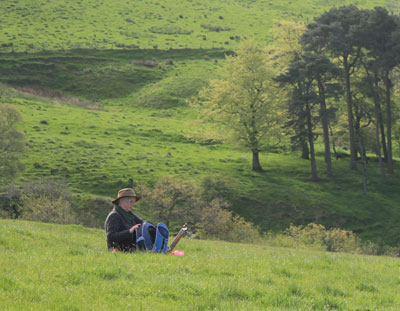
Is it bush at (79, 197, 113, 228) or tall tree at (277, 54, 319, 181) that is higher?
tall tree at (277, 54, 319, 181)

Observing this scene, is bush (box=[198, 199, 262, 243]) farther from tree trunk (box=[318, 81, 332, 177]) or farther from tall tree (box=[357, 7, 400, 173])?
tall tree (box=[357, 7, 400, 173])

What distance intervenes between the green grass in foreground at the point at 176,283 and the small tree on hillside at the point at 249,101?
48.3 m

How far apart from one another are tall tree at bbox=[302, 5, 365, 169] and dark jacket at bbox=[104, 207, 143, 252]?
49.3 metres

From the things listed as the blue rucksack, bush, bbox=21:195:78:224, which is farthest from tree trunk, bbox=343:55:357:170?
the blue rucksack

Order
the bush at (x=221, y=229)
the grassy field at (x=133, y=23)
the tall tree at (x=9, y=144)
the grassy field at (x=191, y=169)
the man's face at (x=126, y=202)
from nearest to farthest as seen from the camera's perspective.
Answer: the man's face at (x=126, y=202), the bush at (x=221, y=229), the tall tree at (x=9, y=144), the grassy field at (x=191, y=169), the grassy field at (x=133, y=23)

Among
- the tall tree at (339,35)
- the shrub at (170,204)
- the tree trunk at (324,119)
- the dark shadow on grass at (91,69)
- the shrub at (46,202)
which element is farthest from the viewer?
the dark shadow on grass at (91,69)

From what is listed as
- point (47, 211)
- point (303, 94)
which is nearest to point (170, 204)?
point (47, 211)

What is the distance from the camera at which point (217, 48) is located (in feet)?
392

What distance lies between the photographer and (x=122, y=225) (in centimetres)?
1289

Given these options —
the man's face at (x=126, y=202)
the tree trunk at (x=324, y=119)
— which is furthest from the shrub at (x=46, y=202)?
the tree trunk at (x=324, y=119)

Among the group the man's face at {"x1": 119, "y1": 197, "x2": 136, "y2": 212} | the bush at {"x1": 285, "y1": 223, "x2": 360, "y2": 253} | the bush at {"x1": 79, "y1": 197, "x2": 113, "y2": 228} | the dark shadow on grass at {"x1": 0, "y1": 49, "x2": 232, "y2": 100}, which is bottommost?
the bush at {"x1": 285, "y1": 223, "x2": 360, "y2": 253}

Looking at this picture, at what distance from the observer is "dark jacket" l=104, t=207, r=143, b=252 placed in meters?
12.8

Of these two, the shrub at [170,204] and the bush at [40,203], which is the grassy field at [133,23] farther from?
the shrub at [170,204]

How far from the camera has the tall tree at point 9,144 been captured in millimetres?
46281
